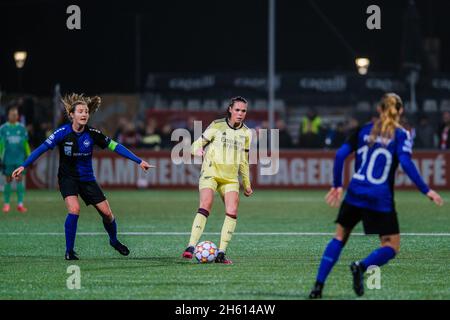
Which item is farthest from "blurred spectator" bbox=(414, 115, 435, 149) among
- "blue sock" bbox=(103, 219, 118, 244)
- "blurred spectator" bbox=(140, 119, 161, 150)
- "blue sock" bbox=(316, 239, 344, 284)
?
"blue sock" bbox=(316, 239, 344, 284)

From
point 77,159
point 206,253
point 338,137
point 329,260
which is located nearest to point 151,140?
point 338,137

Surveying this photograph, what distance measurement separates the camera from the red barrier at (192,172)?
31578 millimetres

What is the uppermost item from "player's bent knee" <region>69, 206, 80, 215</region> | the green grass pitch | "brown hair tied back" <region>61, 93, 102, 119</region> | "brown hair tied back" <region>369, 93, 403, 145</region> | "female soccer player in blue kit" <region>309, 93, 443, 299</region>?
"brown hair tied back" <region>61, 93, 102, 119</region>

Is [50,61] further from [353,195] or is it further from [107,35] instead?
[353,195]

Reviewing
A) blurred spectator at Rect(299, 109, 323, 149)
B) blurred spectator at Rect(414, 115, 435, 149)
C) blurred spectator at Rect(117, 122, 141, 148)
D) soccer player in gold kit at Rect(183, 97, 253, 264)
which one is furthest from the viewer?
blurred spectator at Rect(117, 122, 141, 148)

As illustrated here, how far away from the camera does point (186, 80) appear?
134ft

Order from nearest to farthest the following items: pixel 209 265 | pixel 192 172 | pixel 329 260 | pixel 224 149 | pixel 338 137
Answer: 1. pixel 329 260
2. pixel 209 265
3. pixel 224 149
4. pixel 192 172
5. pixel 338 137

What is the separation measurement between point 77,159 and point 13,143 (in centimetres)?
962

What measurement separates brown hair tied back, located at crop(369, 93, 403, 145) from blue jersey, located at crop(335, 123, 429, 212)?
0.04 meters

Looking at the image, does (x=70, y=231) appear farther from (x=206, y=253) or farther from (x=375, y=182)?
(x=375, y=182)

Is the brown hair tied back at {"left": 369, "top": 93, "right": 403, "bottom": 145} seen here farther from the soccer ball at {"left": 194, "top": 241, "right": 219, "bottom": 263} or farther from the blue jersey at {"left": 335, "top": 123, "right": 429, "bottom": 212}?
the soccer ball at {"left": 194, "top": 241, "right": 219, "bottom": 263}

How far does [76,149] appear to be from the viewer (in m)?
14.1

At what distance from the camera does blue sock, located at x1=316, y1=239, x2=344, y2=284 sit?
10342mm

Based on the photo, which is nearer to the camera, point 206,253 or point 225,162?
point 206,253
